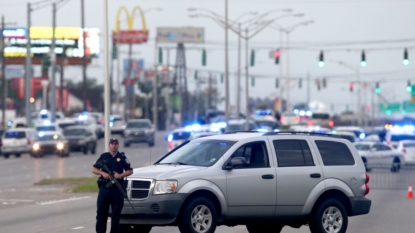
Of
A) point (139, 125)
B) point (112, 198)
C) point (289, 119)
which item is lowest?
point (289, 119)

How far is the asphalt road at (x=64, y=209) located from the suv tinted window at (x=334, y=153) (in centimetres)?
202

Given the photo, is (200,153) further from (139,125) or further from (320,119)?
(320,119)

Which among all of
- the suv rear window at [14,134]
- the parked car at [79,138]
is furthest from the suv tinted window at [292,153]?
the parked car at [79,138]

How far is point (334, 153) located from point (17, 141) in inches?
1520

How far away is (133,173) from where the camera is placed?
13.4 meters

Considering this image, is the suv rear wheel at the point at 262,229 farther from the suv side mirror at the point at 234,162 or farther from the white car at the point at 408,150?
the white car at the point at 408,150

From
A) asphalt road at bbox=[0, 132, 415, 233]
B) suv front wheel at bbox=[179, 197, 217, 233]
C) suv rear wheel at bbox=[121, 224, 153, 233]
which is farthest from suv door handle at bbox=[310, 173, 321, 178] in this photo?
suv rear wheel at bbox=[121, 224, 153, 233]

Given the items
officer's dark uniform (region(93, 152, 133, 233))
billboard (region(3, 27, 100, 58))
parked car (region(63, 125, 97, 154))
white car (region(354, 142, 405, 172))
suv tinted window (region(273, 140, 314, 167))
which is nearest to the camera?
officer's dark uniform (region(93, 152, 133, 233))

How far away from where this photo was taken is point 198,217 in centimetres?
1316

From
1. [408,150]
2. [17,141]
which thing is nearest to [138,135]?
[17,141]

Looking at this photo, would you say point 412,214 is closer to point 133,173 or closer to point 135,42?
point 133,173

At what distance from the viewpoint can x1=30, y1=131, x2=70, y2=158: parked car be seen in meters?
49.2

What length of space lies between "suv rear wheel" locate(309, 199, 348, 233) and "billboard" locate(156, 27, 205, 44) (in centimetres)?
11098

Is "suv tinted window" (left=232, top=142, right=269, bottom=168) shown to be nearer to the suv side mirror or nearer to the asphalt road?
the suv side mirror
